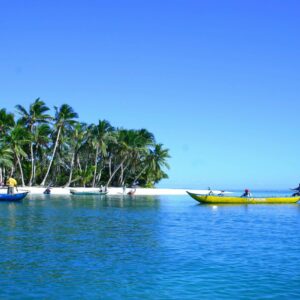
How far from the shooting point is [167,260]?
54.0 ft

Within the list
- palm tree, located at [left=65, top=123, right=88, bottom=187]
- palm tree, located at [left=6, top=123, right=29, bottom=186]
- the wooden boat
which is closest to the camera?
the wooden boat

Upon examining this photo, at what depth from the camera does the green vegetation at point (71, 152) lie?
66.6m

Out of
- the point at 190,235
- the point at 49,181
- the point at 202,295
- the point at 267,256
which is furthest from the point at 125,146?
the point at 202,295

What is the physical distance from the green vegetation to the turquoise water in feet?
137

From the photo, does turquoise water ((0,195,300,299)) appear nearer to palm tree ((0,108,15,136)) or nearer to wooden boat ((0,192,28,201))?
wooden boat ((0,192,28,201))

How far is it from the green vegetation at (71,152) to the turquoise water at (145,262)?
41.7 m

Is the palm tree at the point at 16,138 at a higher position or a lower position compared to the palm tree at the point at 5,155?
higher

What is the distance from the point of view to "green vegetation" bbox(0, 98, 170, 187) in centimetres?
6656

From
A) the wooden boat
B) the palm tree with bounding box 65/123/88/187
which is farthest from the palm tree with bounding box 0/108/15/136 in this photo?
the wooden boat

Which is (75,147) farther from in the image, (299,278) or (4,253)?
(299,278)

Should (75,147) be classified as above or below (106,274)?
above

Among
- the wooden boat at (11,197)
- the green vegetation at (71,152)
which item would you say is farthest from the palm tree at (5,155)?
the wooden boat at (11,197)

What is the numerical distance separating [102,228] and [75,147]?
170 feet

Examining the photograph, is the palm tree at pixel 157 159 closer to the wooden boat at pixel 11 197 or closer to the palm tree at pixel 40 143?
the palm tree at pixel 40 143
